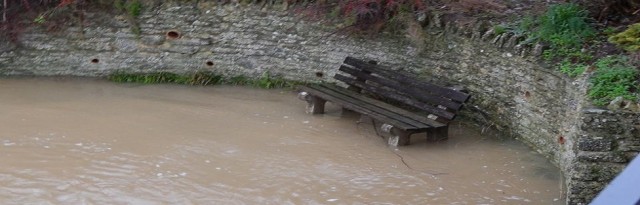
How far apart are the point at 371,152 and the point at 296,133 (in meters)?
0.90

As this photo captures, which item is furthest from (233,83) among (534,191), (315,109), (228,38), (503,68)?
(534,191)

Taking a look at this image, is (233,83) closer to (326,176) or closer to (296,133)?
(296,133)

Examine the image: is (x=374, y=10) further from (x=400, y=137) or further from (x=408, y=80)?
→ (x=400, y=137)

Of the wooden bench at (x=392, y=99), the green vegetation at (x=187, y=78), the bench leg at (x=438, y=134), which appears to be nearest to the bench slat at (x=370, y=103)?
the wooden bench at (x=392, y=99)

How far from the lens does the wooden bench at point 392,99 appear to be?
22.3 feet

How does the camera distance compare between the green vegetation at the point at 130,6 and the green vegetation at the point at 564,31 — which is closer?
the green vegetation at the point at 564,31

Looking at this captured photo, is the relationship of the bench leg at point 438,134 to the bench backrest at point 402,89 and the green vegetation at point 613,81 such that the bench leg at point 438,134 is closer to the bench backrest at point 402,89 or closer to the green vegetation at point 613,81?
the bench backrest at point 402,89

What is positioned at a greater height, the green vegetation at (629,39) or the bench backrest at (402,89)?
the green vegetation at (629,39)

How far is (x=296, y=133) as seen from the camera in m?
7.16

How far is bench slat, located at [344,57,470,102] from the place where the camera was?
7.00 metres

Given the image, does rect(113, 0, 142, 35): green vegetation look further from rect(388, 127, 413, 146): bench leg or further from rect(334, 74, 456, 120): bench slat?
rect(388, 127, 413, 146): bench leg

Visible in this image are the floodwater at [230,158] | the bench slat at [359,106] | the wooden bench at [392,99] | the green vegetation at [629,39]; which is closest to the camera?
the floodwater at [230,158]

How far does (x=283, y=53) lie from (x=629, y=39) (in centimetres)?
418

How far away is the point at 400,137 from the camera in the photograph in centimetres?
670
